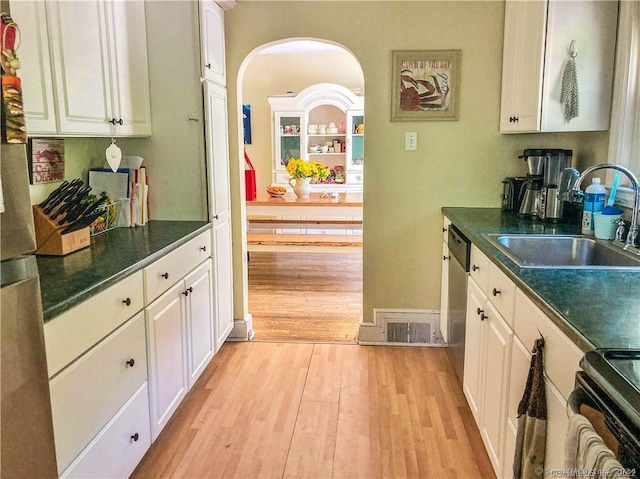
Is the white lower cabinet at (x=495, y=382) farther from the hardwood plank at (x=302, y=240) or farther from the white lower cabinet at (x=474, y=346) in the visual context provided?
the hardwood plank at (x=302, y=240)

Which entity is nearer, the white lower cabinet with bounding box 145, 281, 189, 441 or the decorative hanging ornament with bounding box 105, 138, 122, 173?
the white lower cabinet with bounding box 145, 281, 189, 441

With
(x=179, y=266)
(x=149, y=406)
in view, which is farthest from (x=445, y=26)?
(x=149, y=406)

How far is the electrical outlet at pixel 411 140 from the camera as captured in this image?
3.16 m

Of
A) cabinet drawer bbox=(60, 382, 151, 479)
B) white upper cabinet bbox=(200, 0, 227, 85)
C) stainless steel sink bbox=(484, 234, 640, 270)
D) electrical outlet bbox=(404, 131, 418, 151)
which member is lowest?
cabinet drawer bbox=(60, 382, 151, 479)

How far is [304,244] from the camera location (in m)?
6.01

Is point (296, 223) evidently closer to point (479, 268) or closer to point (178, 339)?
point (178, 339)

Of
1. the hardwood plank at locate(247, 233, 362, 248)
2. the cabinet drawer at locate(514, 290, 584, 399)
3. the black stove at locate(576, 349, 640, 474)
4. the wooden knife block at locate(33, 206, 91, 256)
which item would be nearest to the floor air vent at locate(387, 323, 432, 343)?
the cabinet drawer at locate(514, 290, 584, 399)

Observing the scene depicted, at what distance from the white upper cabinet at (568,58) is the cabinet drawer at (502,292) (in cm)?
98

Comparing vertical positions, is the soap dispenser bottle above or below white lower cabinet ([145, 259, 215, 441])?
above

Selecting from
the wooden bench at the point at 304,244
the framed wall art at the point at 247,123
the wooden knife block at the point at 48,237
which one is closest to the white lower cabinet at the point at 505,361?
the wooden knife block at the point at 48,237

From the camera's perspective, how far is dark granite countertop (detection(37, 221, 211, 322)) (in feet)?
5.00

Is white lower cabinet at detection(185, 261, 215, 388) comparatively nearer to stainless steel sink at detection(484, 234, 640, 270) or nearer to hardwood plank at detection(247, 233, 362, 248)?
stainless steel sink at detection(484, 234, 640, 270)

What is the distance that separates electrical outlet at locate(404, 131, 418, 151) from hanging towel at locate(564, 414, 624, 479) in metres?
2.34

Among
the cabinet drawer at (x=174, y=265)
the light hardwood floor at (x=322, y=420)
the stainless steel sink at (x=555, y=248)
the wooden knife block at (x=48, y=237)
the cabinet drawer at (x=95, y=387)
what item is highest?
the wooden knife block at (x=48, y=237)
